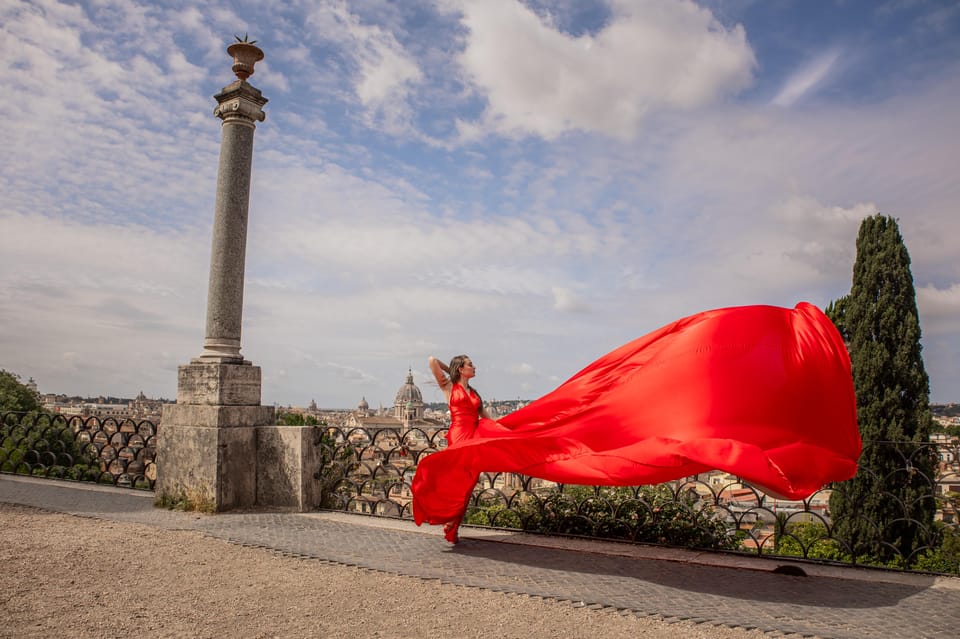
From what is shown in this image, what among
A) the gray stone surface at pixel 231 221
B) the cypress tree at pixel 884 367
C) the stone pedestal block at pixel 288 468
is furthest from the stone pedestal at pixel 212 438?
the cypress tree at pixel 884 367

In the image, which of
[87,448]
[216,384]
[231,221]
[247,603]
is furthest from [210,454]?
[87,448]

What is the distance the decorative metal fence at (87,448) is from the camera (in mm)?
8836

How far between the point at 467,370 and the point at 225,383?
9.73ft

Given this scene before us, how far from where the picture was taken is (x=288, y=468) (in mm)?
7324

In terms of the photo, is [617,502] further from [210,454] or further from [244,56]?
[244,56]

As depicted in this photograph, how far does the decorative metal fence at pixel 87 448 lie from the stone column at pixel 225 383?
1289mm

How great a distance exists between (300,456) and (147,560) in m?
2.26

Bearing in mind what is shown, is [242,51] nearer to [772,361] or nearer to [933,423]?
[772,361]

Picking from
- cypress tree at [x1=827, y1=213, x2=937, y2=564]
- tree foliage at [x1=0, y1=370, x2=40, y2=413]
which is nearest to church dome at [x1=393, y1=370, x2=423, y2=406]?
tree foliage at [x1=0, y1=370, x2=40, y2=413]

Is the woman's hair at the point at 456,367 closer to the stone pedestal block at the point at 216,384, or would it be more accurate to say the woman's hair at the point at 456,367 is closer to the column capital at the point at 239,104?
the stone pedestal block at the point at 216,384

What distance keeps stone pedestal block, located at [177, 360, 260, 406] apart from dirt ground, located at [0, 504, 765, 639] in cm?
205

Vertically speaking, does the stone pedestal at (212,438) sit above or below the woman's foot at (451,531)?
above

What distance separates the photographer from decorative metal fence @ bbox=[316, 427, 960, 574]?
572 cm

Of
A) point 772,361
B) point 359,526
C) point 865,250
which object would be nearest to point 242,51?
point 359,526
